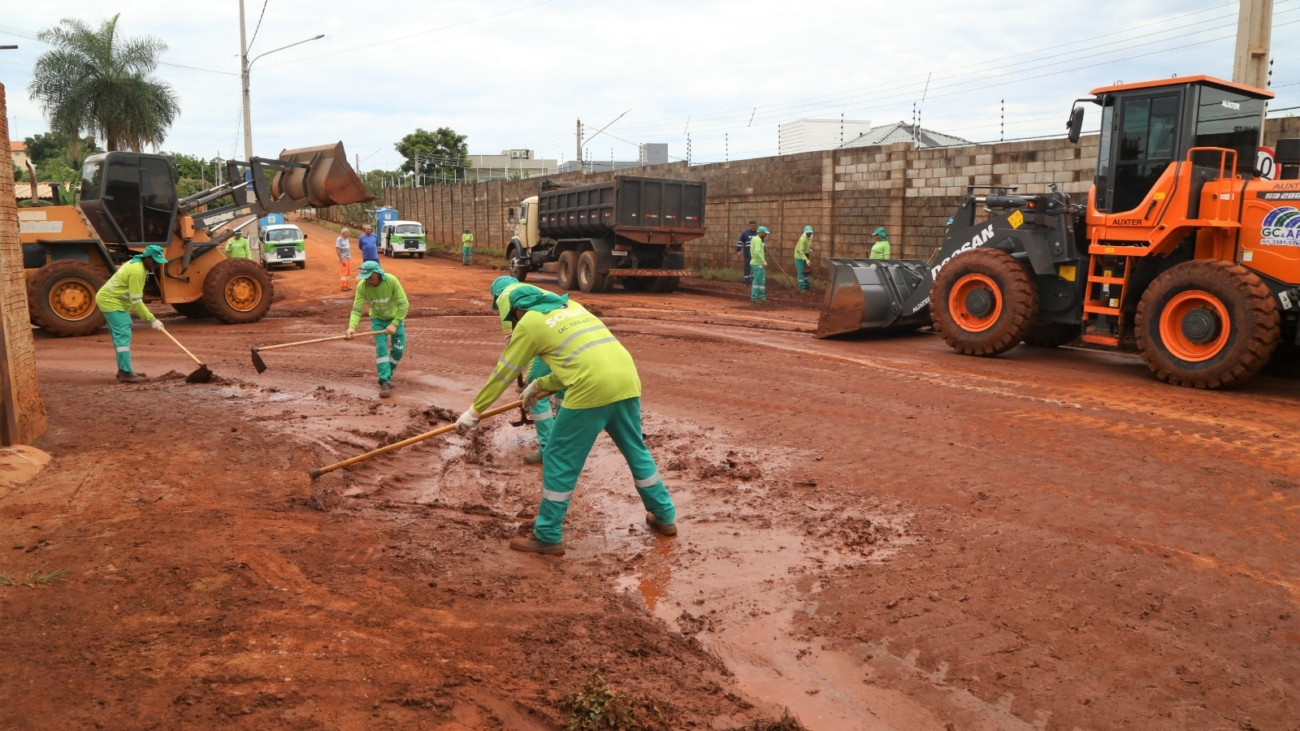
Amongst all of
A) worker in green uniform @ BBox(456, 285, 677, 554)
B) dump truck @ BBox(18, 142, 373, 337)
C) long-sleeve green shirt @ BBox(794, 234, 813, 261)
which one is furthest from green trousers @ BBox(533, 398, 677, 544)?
long-sleeve green shirt @ BBox(794, 234, 813, 261)

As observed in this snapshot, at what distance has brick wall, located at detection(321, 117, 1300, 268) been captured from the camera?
16578 millimetres

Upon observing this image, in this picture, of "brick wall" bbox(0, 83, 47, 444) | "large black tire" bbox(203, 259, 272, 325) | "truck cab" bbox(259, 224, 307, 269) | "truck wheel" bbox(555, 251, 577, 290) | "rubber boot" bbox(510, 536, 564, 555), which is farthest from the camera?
"truck cab" bbox(259, 224, 307, 269)

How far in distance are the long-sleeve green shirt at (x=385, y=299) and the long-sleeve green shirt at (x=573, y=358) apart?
15.5 feet

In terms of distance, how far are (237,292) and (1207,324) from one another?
565 inches

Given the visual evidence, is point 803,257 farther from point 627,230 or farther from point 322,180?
point 322,180

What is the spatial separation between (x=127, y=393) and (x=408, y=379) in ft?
9.31

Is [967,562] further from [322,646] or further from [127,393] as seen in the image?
[127,393]

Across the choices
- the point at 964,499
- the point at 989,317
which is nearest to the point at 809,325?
the point at 989,317

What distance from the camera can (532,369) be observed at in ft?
22.5

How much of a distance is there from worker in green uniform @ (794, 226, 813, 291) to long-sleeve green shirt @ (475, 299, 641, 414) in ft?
49.8

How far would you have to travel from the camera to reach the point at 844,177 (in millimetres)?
20656

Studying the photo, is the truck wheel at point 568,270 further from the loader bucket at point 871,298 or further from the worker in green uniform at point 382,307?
the worker in green uniform at point 382,307

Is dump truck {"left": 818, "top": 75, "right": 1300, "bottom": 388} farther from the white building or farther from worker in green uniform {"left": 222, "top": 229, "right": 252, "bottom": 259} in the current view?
worker in green uniform {"left": 222, "top": 229, "right": 252, "bottom": 259}

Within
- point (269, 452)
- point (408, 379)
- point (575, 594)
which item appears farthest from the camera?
point (408, 379)
